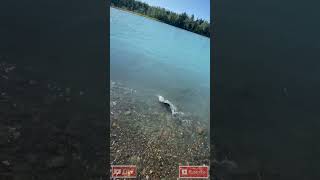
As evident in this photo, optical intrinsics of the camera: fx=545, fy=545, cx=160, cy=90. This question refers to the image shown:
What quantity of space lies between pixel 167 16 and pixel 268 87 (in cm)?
81

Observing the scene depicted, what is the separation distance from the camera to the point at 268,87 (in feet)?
11.7

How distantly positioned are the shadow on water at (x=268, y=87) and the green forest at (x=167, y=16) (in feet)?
0.34

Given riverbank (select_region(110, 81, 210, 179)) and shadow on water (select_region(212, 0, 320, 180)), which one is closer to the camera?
riverbank (select_region(110, 81, 210, 179))

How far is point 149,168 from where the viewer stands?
11.2 feet

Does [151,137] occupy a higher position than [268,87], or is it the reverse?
[268,87]

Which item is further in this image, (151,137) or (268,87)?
(268,87)

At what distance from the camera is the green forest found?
3475 mm

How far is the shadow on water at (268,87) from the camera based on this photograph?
3.51 meters

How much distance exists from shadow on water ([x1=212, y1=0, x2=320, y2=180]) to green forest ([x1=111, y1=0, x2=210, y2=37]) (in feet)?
0.34
